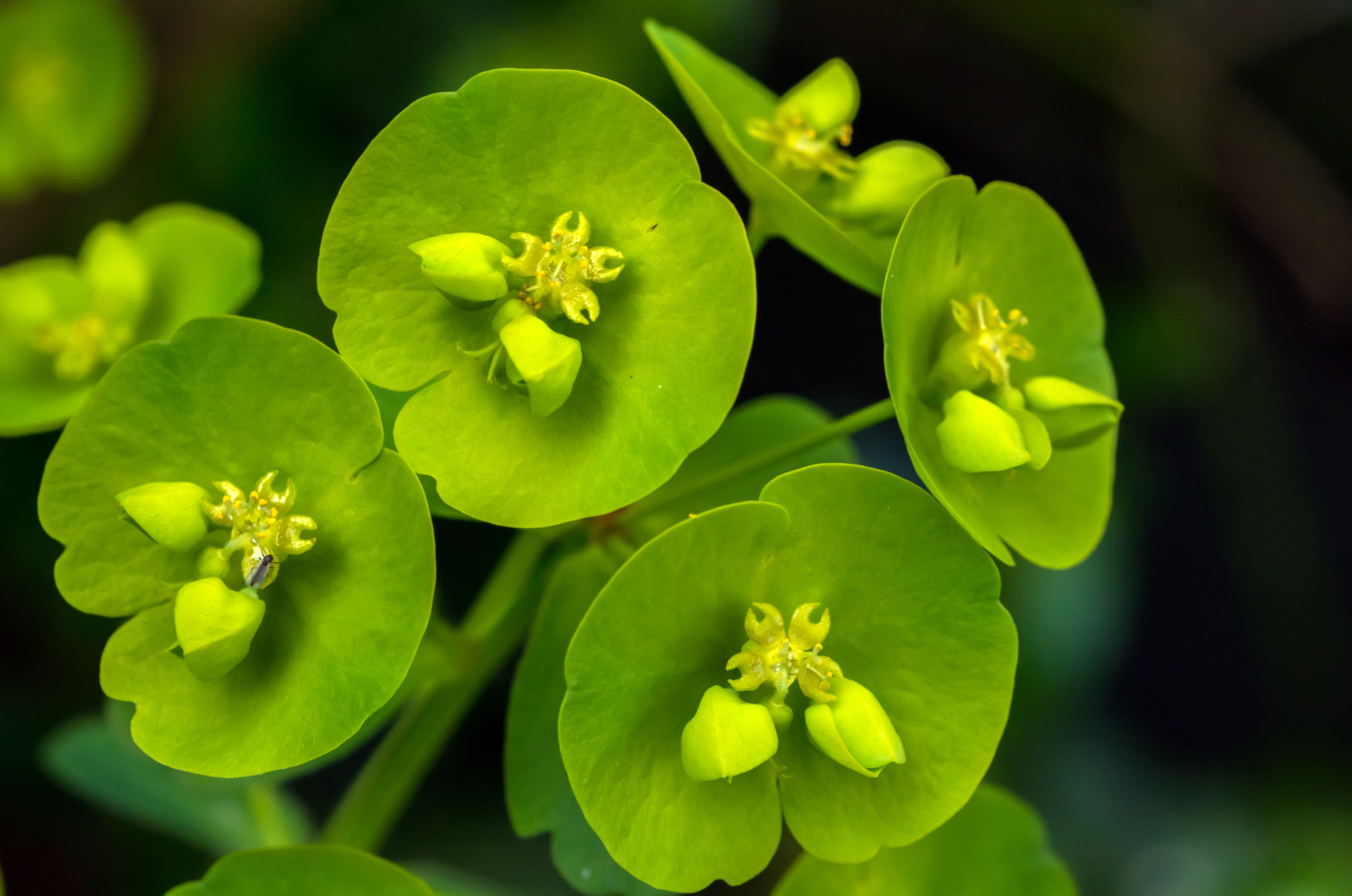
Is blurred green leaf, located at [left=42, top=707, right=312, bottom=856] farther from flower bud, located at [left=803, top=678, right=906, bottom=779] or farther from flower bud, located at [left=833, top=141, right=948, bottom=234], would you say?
flower bud, located at [left=833, top=141, right=948, bottom=234]

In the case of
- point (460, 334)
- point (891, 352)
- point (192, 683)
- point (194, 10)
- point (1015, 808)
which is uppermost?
point (891, 352)

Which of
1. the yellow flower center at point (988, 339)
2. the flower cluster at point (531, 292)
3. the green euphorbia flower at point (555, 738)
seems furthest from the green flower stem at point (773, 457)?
the flower cluster at point (531, 292)

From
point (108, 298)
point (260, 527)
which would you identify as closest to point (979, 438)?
point (260, 527)

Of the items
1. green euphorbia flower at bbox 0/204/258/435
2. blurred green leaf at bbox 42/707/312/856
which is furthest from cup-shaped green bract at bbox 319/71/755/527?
blurred green leaf at bbox 42/707/312/856

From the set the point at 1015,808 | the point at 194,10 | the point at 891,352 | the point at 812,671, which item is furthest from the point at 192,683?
the point at 194,10

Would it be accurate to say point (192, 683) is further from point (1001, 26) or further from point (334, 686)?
point (1001, 26)

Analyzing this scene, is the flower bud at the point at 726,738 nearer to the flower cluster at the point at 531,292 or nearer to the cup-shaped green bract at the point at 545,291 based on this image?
the cup-shaped green bract at the point at 545,291

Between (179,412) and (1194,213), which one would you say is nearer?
(179,412)
